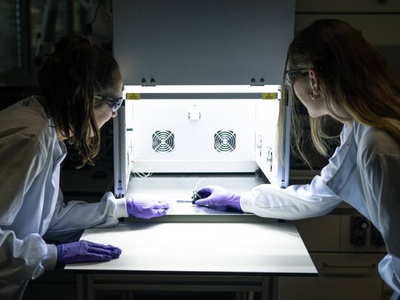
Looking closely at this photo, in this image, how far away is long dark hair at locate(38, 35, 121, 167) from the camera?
1.50 m

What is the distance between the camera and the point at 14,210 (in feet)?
4.67

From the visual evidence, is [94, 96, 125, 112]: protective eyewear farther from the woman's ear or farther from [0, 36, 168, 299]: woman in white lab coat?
the woman's ear

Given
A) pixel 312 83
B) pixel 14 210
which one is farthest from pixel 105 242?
pixel 312 83

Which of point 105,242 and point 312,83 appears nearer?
point 312,83

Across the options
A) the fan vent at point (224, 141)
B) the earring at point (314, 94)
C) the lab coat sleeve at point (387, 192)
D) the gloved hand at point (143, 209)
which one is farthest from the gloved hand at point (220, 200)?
the lab coat sleeve at point (387, 192)

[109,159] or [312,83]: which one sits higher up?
[312,83]

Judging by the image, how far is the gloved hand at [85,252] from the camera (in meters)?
1.54

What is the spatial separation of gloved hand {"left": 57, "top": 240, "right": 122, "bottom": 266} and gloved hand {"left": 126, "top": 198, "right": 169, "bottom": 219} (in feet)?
0.81

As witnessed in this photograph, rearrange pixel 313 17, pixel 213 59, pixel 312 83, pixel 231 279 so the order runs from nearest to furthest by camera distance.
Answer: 1. pixel 312 83
2. pixel 231 279
3. pixel 213 59
4. pixel 313 17

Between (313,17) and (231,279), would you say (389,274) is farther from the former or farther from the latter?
(313,17)

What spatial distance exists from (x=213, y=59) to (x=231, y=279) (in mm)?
749

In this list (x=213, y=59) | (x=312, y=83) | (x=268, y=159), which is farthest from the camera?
(x=268, y=159)

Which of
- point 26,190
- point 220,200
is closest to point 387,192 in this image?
point 220,200

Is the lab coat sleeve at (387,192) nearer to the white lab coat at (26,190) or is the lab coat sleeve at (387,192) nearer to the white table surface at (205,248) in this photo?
the white table surface at (205,248)
